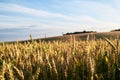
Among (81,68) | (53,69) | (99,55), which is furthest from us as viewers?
(99,55)

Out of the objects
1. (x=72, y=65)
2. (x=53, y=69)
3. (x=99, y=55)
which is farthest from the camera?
(x=99, y=55)

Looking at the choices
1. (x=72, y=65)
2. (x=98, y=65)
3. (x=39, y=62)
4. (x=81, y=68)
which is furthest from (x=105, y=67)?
(x=39, y=62)

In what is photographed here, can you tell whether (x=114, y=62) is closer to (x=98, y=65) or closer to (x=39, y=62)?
(x=98, y=65)

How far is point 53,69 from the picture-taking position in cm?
286

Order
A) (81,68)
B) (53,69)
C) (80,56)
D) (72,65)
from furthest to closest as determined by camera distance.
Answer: (80,56)
(81,68)
(72,65)
(53,69)

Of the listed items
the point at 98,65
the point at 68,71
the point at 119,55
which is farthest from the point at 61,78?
the point at 119,55

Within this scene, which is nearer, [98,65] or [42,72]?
[42,72]

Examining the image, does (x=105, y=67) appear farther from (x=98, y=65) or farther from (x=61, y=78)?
(x=61, y=78)

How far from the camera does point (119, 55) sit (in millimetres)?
3373

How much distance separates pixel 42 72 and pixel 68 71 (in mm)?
292

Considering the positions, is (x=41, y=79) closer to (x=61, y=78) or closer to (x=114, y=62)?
(x=61, y=78)

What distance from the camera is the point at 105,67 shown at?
342 centimetres

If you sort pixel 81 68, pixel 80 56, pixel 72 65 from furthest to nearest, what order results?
pixel 80 56 → pixel 81 68 → pixel 72 65

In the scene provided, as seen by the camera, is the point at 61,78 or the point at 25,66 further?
the point at 25,66
